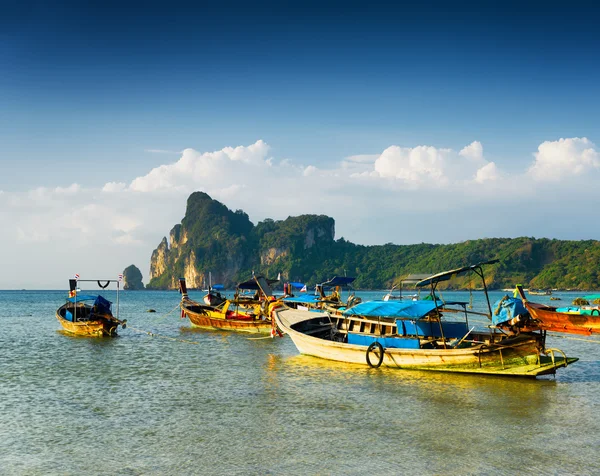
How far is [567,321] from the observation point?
139ft

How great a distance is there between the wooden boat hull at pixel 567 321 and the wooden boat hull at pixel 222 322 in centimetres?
1992

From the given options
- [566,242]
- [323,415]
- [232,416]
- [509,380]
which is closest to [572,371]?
[509,380]

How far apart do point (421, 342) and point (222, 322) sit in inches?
903

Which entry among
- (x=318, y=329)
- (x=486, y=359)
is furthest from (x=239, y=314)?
(x=486, y=359)

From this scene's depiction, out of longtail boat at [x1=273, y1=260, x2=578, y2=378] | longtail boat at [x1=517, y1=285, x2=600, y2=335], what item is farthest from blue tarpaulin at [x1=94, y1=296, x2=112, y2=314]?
longtail boat at [x1=517, y1=285, x2=600, y2=335]

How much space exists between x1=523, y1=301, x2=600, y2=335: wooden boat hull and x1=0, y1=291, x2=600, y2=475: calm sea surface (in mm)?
14958

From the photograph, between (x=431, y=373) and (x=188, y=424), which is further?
(x=431, y=373)

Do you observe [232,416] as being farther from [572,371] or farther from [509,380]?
[572,371]

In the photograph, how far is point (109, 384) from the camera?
886 inches

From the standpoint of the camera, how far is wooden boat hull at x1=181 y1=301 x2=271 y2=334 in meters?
41.4

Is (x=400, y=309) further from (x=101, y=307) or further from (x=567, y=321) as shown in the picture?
(x=101, y=307)

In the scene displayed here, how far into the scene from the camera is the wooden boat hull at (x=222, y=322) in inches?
1631

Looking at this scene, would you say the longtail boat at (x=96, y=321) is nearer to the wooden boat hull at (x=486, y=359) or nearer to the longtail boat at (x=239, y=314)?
the longtail boat at (x=239, y=314)

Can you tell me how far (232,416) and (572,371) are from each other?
1626cm
